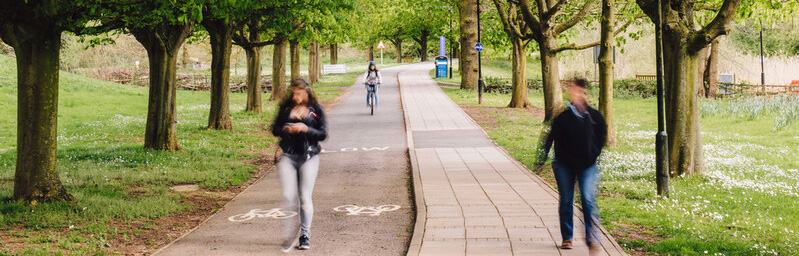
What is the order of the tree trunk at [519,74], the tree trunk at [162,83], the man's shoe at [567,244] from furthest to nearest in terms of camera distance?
the tree trunk at [519,74], the tree trunk at [162,83], the man's shoe at [567,244]

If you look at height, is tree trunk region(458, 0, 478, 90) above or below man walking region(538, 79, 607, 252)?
above

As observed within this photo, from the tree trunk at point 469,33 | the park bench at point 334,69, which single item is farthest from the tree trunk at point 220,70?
the park bench at point 334,69

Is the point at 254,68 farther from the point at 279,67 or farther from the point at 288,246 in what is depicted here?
the point at 288,246

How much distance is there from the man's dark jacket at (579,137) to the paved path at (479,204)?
819mm

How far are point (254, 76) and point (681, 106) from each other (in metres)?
16.1

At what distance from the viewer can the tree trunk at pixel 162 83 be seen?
14.4 meters

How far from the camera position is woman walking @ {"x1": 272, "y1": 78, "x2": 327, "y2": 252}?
267 inches

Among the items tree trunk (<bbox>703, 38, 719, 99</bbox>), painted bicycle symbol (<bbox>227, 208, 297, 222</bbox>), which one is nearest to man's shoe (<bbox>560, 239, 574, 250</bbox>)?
painted bicycle symbol (<bbox>227, 208, 297, 222</bbox>)

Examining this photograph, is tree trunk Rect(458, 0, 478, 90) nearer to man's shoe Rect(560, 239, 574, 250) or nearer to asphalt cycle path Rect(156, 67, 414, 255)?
asphalt cycle path Rect(156, 67, 414, 255)

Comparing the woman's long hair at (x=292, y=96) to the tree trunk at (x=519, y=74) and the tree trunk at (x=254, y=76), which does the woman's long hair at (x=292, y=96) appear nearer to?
the tree trunk at (x=254, y=76)

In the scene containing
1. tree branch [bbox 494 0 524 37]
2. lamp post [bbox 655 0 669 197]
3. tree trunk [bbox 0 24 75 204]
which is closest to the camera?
tree trunk [bbox 0 24 75 204]

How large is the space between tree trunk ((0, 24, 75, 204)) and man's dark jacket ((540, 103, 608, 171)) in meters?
6.14

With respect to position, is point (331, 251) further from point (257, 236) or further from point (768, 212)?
point (768, 212)

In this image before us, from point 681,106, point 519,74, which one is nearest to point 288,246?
point 681,106
